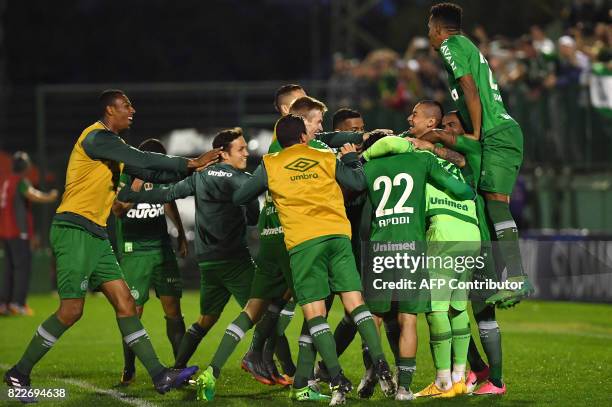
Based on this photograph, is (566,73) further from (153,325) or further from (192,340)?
(192,340)

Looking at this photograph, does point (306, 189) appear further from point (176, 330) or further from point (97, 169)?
point (176, 330)

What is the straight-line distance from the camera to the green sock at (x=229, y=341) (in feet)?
33.0

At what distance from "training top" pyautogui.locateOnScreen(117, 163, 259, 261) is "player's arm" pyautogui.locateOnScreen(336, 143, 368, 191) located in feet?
3.55

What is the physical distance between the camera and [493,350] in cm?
1016

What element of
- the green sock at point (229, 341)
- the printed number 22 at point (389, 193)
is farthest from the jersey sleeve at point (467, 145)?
the green sock at point (229, 341)

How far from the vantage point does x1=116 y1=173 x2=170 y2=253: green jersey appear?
11703 millimetres

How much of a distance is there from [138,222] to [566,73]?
9850mm

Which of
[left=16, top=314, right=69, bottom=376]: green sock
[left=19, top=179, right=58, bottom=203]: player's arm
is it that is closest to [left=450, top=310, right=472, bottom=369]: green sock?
[left=16, top=314, right=69, bottom=376]: green sock

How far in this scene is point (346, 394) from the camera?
33.5 feet

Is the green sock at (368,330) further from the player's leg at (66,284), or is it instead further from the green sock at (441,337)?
the player's leg at (66,284)

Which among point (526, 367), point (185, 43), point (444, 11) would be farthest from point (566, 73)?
point (185, 43)

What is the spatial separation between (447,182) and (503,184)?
53 centimetres

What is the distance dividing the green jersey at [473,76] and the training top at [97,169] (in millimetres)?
2285

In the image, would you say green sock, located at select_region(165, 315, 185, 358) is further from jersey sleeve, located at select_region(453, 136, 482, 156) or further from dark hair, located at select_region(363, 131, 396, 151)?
jersey sleeve, located at select_region(453, 136, 482, 156)
